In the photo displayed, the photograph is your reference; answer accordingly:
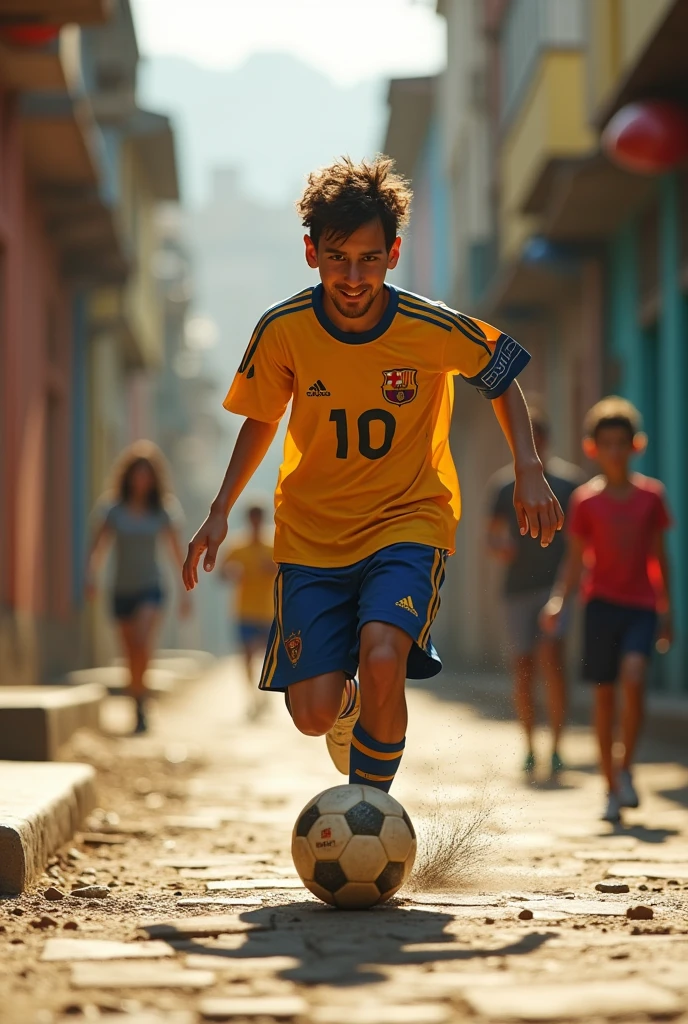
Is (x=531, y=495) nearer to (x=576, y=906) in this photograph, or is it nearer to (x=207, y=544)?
(x=207, y=544)

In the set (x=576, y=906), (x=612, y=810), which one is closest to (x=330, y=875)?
(x=576, y=906)

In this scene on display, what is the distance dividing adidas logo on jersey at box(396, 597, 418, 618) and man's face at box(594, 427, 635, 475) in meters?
3.18

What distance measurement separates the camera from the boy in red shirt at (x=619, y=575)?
7.81 metres

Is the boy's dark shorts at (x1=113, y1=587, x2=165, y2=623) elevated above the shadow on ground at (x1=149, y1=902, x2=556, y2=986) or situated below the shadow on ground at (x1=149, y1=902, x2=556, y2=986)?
above

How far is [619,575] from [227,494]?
3090mm

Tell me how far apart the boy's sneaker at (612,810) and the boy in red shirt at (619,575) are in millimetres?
191

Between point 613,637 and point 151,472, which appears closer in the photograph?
point 613,637

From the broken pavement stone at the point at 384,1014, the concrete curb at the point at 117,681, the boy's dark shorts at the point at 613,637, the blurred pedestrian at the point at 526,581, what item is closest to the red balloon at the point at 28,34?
the blurred pedestrian at the point at 526,581

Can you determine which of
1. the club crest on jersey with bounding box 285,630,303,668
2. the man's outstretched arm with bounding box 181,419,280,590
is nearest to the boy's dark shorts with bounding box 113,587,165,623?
the man's outstretched arm with bounding box 181,419,280,590

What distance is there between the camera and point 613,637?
7902 millimetres

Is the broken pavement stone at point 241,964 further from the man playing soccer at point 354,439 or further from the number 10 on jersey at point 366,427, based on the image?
the number 10 on jersey at point 366,427

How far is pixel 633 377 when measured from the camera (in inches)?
642

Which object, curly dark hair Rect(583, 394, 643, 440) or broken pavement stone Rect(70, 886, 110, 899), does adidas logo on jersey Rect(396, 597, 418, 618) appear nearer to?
broken pavement stone Rect(70, 886, 110, 899)

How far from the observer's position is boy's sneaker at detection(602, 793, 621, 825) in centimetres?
734
